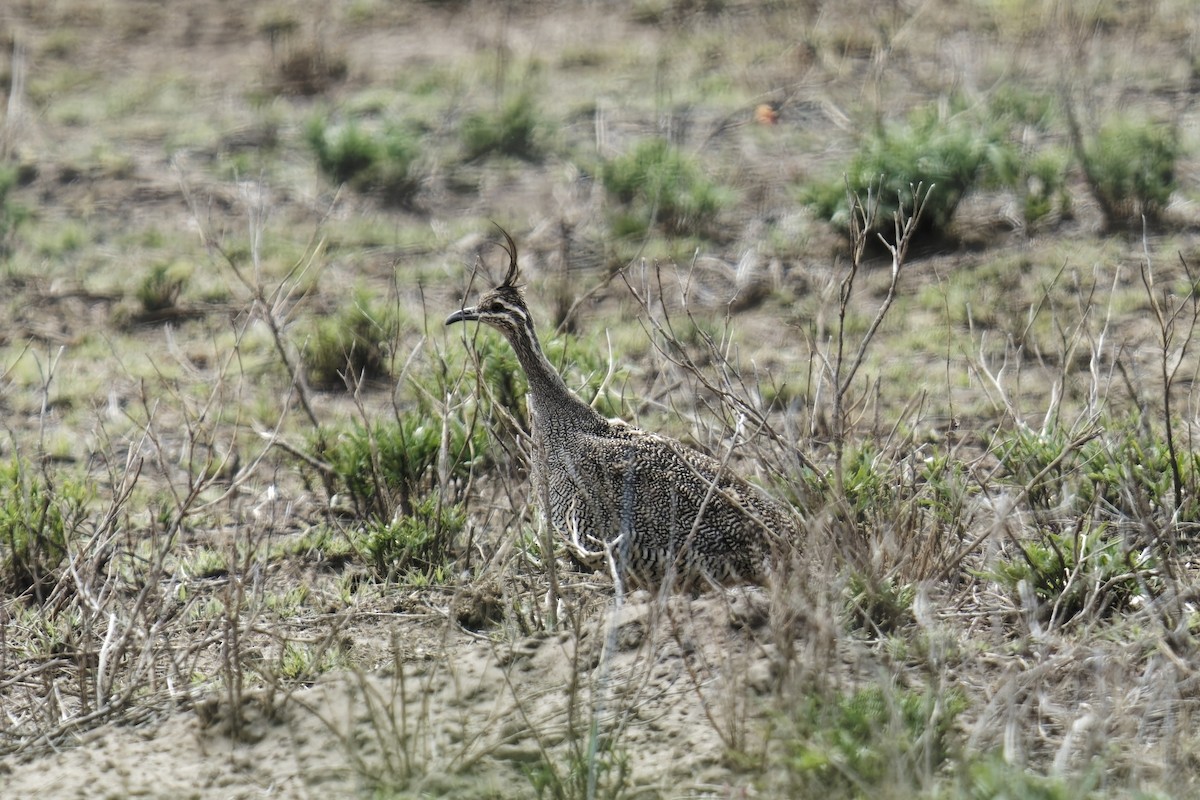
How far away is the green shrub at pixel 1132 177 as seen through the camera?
883 cm

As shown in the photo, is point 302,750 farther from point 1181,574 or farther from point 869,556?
point 1181,574

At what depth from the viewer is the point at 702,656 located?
446 cm

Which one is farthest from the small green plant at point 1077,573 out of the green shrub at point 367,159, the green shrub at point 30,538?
the green shrub at point 367,159

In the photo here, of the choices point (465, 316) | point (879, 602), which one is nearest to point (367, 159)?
point (465, 316)

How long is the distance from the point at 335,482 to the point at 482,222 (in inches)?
144

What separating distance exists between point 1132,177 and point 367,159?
5.07 m

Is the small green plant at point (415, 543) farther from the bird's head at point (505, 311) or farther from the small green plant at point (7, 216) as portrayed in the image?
the small green plant at point (7, 216)

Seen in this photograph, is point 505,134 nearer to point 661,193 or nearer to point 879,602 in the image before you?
point 661,193

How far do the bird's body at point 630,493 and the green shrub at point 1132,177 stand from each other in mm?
4286

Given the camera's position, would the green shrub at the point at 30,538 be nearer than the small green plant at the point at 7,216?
Yes

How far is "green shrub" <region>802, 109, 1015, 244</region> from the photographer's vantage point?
856 cm

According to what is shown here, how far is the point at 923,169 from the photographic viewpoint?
8.57 m

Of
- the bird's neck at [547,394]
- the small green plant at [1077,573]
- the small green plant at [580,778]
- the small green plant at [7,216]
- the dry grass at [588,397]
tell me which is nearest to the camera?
the small green plant at [580,778]

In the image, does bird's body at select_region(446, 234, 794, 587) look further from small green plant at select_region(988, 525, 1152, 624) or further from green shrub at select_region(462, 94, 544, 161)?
green shrub at select_region(462, 94, 544, 161)
